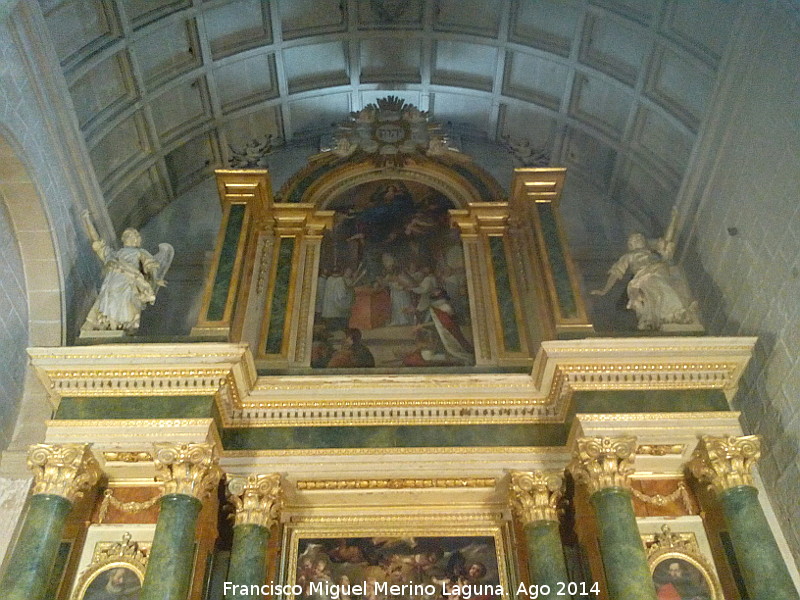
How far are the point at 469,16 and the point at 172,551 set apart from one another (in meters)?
8.51

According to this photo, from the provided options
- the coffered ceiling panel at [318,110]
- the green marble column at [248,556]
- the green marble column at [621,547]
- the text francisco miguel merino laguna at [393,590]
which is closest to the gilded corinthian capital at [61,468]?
the green marble column at [248,556]

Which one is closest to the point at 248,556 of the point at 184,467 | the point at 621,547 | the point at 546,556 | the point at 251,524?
the point at 251,524

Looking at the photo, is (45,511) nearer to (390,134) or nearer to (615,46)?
(390,134)

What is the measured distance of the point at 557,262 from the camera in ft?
31.6

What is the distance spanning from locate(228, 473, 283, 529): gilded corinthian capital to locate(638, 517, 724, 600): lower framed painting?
137 inches

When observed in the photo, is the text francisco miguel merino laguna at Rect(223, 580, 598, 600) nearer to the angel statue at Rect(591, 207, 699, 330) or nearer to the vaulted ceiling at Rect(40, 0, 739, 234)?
the angel statue at Rect(591, 207, 699, 330)

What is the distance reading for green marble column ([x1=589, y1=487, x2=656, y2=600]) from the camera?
6672 mm

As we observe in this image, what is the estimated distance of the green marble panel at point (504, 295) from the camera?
31.2ft

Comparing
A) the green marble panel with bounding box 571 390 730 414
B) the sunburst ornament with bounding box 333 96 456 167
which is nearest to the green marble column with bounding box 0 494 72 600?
the green marble panel with bounding box 571 390 730 414

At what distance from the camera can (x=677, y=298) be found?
8883 millimetres

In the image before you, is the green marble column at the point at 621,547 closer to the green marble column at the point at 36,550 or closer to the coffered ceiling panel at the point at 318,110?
the green marble column at the point at 36,550

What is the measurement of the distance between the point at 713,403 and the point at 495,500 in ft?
7.65

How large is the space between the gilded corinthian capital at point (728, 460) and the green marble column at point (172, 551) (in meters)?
4.65

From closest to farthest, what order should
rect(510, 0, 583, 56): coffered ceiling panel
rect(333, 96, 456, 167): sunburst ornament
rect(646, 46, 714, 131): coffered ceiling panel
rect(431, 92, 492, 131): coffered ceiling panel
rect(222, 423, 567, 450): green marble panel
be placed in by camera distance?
rect(222, 423, 567, 450): green marble panel
rect(646, 46, 714, 131): coffered ceiling panel
rect(510, 0, 583, 56): coffered ceiling panel
rect(333, 96, 456, 167): sunburst ornament
rect(431, 92, 492, 131): coffered ceiling panel
